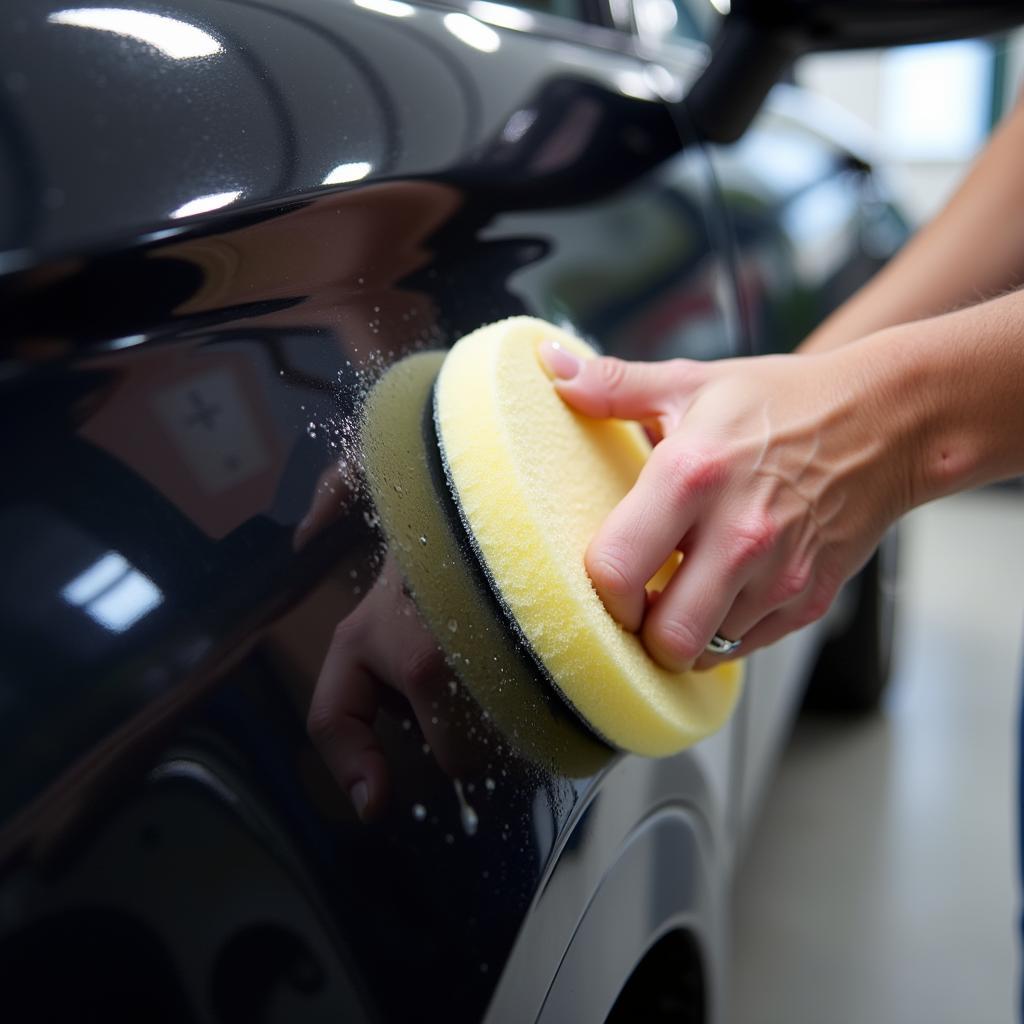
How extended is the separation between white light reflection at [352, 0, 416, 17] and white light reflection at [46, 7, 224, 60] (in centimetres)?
20

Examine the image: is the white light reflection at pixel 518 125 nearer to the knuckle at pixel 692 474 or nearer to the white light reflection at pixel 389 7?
the white light reflection at pixel 389 7

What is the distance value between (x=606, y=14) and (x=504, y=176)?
0.71 metres

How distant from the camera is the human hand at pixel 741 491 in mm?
597

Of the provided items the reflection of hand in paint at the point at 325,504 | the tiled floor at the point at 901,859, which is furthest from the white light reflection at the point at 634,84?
the tiled floor at the point at 901,859

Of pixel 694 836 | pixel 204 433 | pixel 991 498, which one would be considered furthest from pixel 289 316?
pixel 991 498

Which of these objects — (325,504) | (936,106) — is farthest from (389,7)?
(936,106)

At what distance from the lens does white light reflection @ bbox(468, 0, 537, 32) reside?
90cm

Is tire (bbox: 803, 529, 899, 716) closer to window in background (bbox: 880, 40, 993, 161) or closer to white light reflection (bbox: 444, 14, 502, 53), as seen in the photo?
white light reflection (bbox: 444, 14, 502, 53)

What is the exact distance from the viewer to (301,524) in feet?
1.43

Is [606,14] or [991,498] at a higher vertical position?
[606,14]

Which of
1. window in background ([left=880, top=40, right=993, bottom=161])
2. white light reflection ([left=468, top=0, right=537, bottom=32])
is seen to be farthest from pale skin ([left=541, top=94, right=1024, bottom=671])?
window in background ([left=880, top=40, right=993, bottom=161])

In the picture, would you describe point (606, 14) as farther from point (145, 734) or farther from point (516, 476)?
point (145, 734)

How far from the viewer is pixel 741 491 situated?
24.7 inches

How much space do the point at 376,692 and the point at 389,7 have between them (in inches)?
20.1
